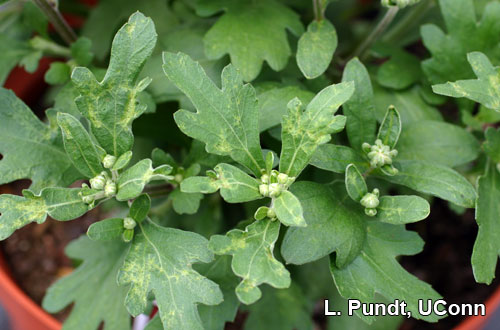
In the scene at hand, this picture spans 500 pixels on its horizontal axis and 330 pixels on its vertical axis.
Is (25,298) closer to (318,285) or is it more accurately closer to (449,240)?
(318,285)

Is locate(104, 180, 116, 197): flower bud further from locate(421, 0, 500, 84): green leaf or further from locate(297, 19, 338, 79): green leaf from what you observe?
locate(421, 0, 500, 84): green leaf

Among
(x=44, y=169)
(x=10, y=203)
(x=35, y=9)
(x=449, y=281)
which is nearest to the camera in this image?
(x=10, y=203)

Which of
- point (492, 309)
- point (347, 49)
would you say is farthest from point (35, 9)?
point (492, 309)

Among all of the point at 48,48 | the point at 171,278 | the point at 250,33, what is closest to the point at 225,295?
the point at 171,278

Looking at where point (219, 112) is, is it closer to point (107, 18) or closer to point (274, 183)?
point (274, 183)

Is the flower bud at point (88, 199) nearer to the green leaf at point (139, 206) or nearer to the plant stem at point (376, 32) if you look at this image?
the green leaf at point (139, 206)

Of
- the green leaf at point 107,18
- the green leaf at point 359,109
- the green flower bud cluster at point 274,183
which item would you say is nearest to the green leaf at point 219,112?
the green flower bud cluster at point 274,183

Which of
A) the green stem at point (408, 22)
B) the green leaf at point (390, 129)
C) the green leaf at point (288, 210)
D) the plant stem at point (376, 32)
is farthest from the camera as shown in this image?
the green stem at point (408, 22)
